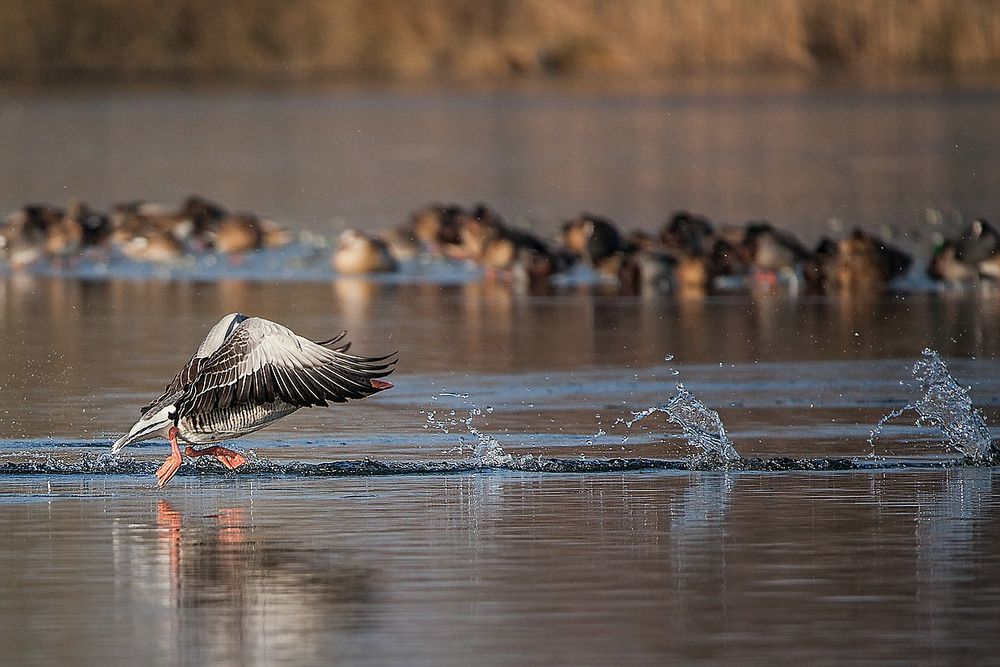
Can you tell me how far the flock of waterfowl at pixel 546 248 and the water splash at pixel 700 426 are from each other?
26.5 feet

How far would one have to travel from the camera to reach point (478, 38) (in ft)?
198

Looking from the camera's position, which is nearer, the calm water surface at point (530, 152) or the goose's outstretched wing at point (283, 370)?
the goose's outstretched wing at point (283, 370)

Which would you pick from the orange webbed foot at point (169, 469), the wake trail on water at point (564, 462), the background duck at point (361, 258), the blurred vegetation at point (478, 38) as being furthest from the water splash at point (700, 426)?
the blurred vegetation at point (478, 38)

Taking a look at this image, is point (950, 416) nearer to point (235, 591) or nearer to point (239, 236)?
point (235, 591)

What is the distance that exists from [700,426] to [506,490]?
1.66 meters

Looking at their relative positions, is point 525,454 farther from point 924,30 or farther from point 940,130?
point 924,30

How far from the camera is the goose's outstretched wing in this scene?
9539 millimetres

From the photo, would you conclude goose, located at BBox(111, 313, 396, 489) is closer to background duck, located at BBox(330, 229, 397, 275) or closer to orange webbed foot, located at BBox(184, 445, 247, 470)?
orange webbed foot, located at BBox(184, 445, 247, 470)

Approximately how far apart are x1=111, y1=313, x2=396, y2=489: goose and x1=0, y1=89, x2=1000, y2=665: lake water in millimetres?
330

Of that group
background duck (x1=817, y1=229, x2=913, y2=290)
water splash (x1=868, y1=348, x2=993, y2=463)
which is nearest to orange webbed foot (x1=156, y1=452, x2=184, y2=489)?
water splash (x1=868, y1=348, x2=993, y2=463)

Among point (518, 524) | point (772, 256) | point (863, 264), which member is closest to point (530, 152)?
Result: point (772, 256)

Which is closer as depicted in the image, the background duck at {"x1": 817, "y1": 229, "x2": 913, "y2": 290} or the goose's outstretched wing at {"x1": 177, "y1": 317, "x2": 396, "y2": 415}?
the goose's outstretched wing at {"x1": 177, "y1": 317, "x2": 396, "y2": 415}

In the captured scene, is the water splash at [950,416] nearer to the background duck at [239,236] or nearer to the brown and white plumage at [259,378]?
the brown and white plumage at [259,378]

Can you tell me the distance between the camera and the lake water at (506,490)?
7203 mm
